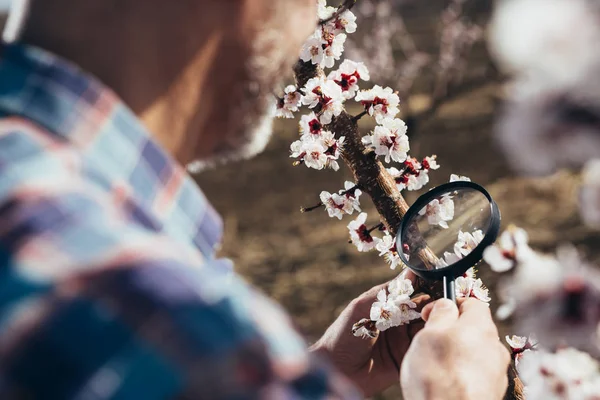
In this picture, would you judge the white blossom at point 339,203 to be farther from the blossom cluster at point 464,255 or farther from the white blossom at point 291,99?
the blossom cluster at point 464,255

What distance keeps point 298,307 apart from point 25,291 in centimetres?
501

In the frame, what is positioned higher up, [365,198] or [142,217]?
[142,217]

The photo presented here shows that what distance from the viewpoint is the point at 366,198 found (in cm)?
702

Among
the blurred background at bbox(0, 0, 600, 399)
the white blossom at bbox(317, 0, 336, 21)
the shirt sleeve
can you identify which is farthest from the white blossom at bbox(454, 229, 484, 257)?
the blurred background at bbox(0, 0, 600, 399)

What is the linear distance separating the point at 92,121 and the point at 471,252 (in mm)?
803

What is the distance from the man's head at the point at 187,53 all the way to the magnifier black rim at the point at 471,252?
51 cm

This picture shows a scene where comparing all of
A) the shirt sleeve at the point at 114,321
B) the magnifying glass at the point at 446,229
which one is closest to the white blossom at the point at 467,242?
the magnifying glass at the point at 446,229

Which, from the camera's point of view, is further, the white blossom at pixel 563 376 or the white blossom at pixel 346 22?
the white blossom at pixel 346 22

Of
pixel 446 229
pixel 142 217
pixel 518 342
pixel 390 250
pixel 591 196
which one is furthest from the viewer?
pixel 390 250

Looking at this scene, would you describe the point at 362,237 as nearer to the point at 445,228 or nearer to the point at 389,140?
the point at 389,140

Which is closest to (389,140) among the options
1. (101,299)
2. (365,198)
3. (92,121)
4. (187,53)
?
(187,53)

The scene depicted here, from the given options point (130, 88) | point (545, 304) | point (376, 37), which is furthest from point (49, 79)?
point (376, 37)

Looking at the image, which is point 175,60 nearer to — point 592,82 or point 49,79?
point 49,79

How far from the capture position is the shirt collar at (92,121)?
700mm
